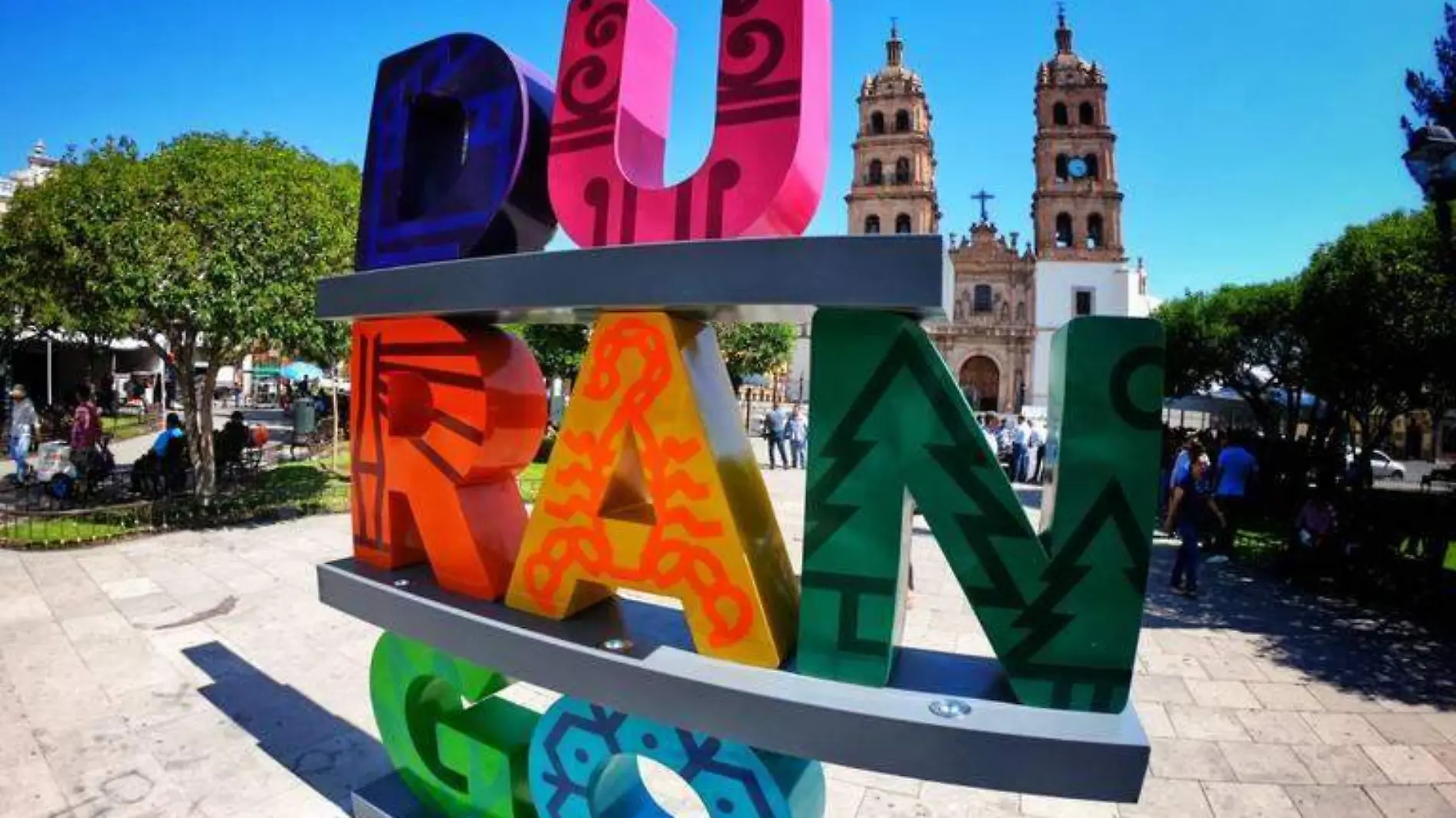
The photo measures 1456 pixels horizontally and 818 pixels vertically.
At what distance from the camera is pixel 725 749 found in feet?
8.46

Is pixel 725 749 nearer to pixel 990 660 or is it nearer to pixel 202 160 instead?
pixel 990 660

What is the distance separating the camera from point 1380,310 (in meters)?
14.4

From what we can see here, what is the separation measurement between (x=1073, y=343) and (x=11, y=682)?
821cm

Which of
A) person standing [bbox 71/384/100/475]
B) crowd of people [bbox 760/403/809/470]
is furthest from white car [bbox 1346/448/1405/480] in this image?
person standing [bbox 71/384/100/475]

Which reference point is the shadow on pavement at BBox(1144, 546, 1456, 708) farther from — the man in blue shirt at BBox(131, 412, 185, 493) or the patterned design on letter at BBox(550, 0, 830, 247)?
the man in blue shirt at BBox(131, 412, 185, 493)

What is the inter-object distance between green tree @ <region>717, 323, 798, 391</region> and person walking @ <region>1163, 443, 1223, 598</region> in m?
24.5

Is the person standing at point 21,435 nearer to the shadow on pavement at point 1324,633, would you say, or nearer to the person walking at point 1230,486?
the shadow on pavement at point 1324,633

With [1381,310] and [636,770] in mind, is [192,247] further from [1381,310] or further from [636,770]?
[1381,310]

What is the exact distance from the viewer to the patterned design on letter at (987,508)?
203 cm

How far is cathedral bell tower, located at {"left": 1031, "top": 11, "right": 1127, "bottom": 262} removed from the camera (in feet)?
Answer: 173

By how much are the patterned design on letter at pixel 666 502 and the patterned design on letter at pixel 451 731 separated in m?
0.92

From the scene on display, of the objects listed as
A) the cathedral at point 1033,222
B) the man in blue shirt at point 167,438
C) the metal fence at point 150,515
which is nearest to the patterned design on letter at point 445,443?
the metal fence at point 150,515

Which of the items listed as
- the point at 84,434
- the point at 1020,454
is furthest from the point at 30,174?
the point at 1020,454

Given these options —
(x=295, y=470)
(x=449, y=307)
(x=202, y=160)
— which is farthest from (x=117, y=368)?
(x=449, y=307)
